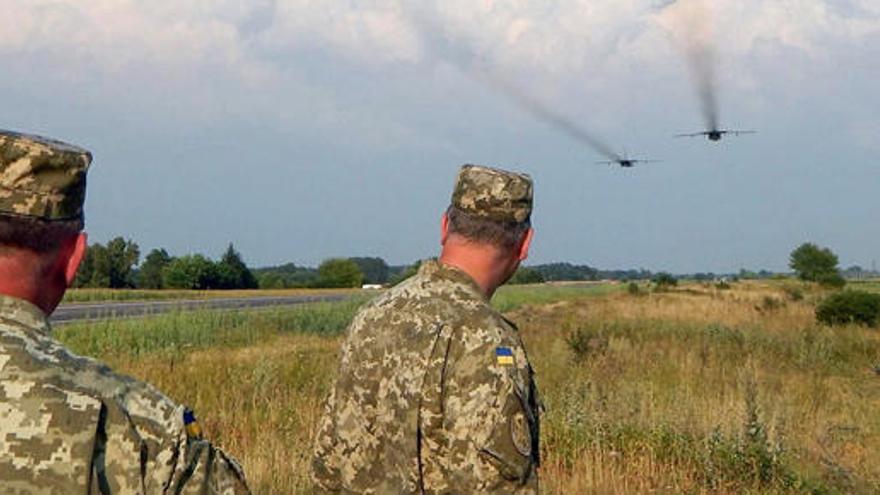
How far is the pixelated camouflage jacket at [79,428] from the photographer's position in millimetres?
2035

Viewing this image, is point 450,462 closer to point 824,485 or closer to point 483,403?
point 483,403

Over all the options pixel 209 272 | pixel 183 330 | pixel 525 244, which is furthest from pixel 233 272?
pixel 525 244

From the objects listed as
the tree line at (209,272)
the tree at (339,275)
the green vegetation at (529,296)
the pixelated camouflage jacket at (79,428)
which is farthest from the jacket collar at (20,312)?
the tree at (339,275)

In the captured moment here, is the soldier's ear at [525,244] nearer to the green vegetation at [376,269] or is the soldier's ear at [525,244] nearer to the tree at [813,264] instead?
the tree at [813,264]

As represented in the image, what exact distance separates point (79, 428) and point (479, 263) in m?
1.73

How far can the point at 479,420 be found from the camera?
327cm

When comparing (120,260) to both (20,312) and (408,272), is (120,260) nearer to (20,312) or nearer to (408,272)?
(408,272)

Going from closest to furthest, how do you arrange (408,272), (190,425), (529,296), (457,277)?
1. (190,425)
2. (457,277)
3. (408,272)
4. (529,296)

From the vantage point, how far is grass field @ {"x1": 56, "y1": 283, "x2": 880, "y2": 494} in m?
7.89

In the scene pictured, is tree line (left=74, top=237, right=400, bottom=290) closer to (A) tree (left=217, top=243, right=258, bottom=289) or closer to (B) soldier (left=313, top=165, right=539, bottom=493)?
(A) tree (left=217, top=243, right=258, bottom=289)

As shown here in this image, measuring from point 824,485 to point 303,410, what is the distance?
14.8 feet

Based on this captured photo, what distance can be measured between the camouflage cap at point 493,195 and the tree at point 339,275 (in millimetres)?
85028

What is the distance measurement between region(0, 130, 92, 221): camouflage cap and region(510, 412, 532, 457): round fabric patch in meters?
1.56

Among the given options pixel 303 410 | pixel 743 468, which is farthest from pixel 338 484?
pixel 303 410
